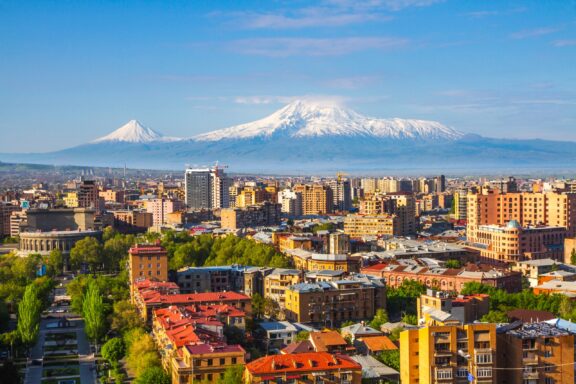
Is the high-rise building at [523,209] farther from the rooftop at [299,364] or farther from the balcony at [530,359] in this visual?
the balcony at [530,359]

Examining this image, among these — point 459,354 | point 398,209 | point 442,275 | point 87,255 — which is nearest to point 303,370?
point 459,354

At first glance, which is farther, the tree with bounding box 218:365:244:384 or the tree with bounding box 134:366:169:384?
the tree with bounding box 134:366:169:384

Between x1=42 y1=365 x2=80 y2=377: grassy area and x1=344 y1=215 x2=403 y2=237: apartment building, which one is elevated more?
x1=344 y1=215 x2=403 y2=237: apartment building

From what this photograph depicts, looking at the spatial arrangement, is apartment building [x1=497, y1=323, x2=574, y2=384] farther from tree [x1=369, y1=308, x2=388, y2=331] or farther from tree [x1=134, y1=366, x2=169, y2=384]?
tree [x1=369, y1=308, x2=388, y2=331]

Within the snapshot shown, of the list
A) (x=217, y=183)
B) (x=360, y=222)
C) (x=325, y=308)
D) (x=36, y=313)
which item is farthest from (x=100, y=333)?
(x=217, y=183)

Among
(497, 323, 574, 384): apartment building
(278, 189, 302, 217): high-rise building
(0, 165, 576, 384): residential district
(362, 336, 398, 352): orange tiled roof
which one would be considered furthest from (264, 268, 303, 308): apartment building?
(278, 189, 302, 217): high-rise building

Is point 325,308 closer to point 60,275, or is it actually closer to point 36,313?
point 36,313

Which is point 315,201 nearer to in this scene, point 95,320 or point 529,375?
point 95,320

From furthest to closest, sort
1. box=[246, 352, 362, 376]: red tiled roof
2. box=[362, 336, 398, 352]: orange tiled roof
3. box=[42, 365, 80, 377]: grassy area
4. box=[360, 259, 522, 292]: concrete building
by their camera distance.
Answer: box=[360, 259, 522, 292]: concrete building < box=[42, 365, 80, 377]: grassy area < box=[362, 336, 398, 352]: orange tiled roof < box=[246, 352, 362, 376]: red tiled roof
